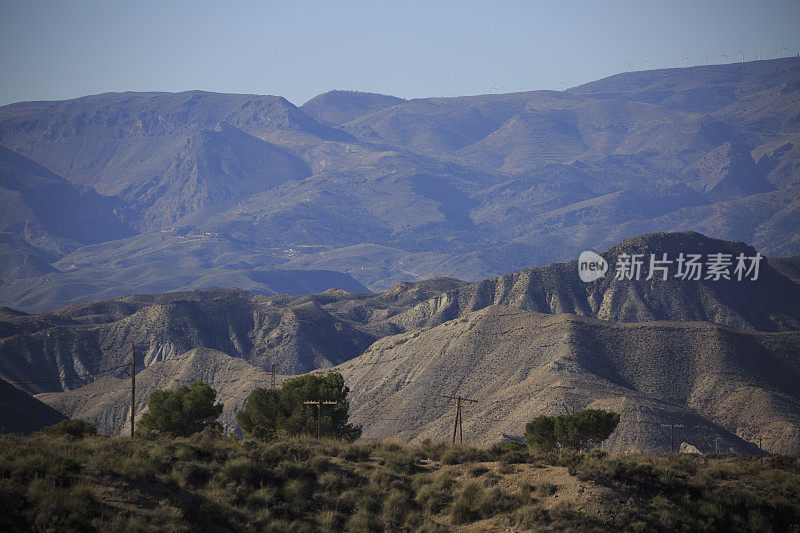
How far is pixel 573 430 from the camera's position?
54938 millimetres

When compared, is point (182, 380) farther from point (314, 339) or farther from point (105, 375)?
point (314, 339)

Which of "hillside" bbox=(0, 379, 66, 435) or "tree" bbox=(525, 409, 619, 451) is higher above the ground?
"tree" bbox=(525, 409, 619, 451)

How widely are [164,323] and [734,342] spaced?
89.5 m

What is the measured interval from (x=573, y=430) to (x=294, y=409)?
17786 millimetres

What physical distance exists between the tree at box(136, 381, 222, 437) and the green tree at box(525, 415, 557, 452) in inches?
792

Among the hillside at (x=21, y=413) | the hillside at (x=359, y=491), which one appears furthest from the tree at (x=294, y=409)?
the hillside at (x=21, y=413)

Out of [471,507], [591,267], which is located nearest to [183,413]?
[471,507]

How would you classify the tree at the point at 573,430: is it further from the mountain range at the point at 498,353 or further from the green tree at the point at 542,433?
the mountain range at the point at 498,353

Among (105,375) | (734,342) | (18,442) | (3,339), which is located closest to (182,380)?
(105,375)

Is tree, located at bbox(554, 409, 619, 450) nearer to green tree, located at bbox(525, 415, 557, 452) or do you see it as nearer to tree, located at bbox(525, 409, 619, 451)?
tree, located at bbox(525, 409, 619, 451)

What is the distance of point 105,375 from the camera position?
401 ft

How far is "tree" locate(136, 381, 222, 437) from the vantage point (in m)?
52.5
